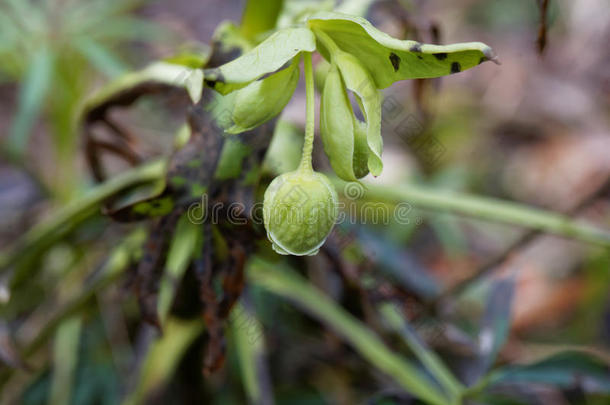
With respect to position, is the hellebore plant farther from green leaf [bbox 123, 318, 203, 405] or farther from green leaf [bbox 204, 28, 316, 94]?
green leaf [bbox 123, 318, 203, 405]

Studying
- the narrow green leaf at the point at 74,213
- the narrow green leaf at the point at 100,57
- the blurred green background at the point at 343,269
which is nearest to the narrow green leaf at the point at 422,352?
the blurred green background at the point at 343,269

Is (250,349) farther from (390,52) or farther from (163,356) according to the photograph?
(390,52)

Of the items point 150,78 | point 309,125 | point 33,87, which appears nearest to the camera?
point 309,125

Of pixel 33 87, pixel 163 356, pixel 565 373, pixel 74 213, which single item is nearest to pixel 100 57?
pixel 33 87

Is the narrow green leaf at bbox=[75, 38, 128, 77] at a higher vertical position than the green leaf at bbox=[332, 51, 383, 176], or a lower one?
lower

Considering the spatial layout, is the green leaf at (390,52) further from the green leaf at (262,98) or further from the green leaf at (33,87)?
the green leaf at (33,87)

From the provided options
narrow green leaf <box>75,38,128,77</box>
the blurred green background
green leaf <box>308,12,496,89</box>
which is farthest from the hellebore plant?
narrow green leaf <box>75,38,128,77</box>

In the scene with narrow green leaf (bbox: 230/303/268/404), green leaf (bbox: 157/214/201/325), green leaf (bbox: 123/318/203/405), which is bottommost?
narrow green leaf (bbox: 230/303/268/404)
